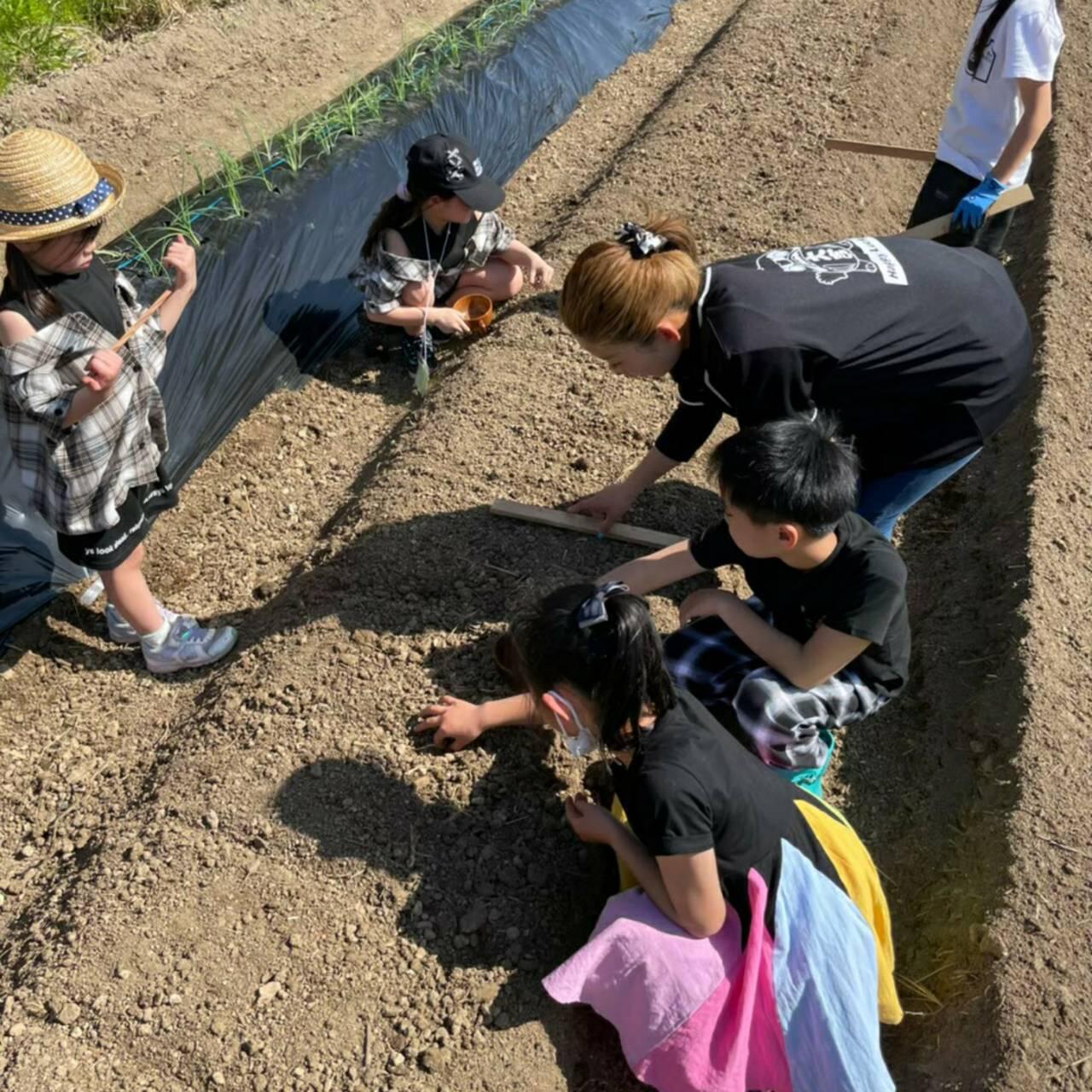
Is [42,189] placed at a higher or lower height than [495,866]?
higher

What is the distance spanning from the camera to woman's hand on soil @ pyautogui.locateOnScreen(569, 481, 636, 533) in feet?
9.93

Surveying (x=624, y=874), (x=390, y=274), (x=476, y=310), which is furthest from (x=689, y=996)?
(x=476, y=310)

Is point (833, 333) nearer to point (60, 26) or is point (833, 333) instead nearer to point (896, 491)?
point (896, 491)

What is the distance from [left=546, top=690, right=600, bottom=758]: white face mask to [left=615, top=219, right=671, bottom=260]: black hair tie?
95 cm

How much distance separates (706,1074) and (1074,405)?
291 cm

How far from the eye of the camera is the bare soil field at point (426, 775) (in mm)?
2156

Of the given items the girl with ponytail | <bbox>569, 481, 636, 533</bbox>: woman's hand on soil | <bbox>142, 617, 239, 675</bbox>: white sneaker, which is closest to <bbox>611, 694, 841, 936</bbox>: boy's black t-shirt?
the girl with ponytail

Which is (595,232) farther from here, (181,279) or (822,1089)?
(822,1089)

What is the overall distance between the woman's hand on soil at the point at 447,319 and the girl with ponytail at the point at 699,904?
2270mm

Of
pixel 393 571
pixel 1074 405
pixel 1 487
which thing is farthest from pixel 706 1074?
pixel 1074 405

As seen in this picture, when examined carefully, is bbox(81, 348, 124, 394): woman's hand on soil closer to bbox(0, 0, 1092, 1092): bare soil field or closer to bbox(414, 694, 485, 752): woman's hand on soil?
bbox(0, 0, 1092, 1092): bare soil field

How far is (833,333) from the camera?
2.20 metres

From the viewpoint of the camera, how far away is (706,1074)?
1.92 meters

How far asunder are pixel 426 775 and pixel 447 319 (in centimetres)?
211
